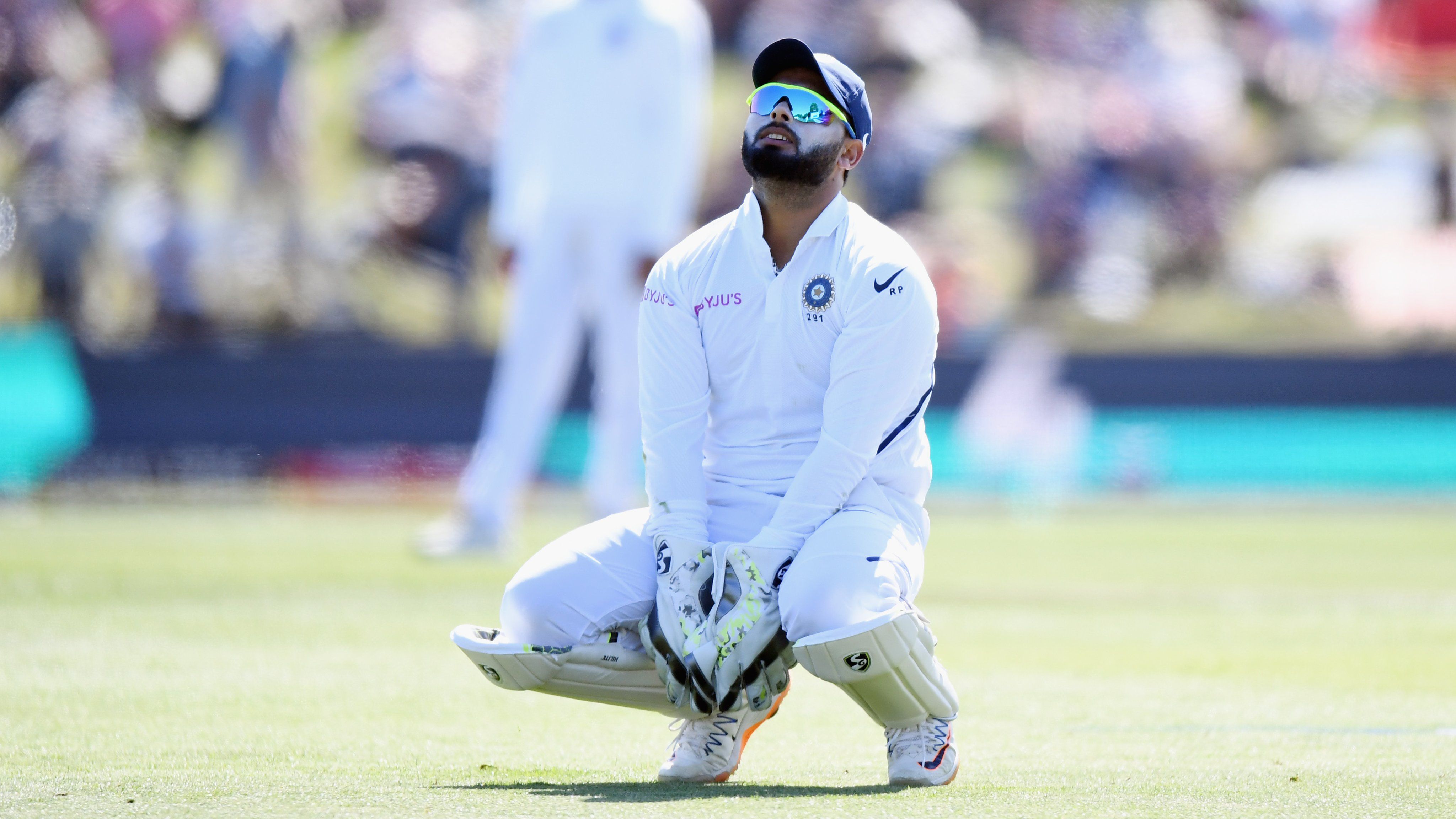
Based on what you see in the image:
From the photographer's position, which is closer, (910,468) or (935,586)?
(910,468)

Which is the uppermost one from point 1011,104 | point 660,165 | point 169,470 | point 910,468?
point 1011,104

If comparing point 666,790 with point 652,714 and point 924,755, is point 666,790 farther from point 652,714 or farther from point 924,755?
point 652,714

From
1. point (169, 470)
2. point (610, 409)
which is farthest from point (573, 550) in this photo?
point (169, 470)

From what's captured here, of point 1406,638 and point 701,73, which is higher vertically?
point 701,73

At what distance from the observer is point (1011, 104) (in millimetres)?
18797

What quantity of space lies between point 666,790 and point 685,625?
0.96 ft

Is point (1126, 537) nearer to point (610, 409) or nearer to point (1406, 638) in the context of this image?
point (610, 409)

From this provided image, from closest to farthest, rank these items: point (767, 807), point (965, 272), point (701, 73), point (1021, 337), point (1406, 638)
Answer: point (767, 807) → point (1406, 638) → point (701, 73) → point (1021, 337) → point (965, 272)

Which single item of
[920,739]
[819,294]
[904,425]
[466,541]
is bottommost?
[466,541]

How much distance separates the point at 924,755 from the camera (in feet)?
10.9

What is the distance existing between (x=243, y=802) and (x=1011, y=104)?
16637 millimetres

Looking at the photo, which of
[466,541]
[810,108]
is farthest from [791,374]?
[466,541]

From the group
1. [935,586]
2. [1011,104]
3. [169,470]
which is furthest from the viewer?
[1011,104]

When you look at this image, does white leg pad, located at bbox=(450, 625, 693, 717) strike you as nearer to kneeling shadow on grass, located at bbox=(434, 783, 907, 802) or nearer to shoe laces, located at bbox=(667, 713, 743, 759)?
shoe laces, located at bbox=(667, 713, 743, 759)
